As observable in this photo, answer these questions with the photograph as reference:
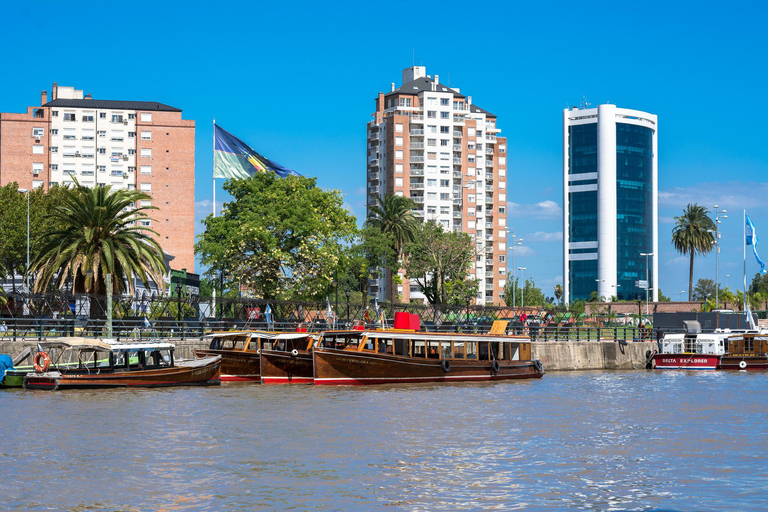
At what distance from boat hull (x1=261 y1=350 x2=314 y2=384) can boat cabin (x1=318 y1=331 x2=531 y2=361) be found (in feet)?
3.91

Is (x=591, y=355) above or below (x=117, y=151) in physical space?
below

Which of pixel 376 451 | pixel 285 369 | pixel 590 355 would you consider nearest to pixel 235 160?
pixel 590 355

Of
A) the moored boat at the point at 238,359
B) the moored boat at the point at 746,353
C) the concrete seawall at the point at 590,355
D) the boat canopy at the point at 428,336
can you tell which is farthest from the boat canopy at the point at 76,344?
the moored boat at the point at 746,353

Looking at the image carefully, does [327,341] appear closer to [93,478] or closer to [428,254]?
[93,478]

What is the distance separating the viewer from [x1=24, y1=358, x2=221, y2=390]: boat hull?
3494cm

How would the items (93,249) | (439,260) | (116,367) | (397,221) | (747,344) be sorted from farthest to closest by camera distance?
(397,221) → (439,260) → (747,344) → (93,249) → (116,367)

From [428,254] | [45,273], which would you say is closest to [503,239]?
[428,254]

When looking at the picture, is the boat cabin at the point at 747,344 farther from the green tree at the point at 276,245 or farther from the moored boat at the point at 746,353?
the green tree at the point at 276,245

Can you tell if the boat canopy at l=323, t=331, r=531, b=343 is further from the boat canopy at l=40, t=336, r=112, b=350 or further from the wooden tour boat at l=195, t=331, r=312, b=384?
the boat canopy at l=40, t=336, r=112, b=350

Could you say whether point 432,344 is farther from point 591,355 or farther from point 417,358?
point 591,355

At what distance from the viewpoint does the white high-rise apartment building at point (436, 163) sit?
479ft

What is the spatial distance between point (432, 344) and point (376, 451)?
2206 cm

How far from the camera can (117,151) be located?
139875 mm

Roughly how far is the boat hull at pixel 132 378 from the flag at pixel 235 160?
1189 inches
